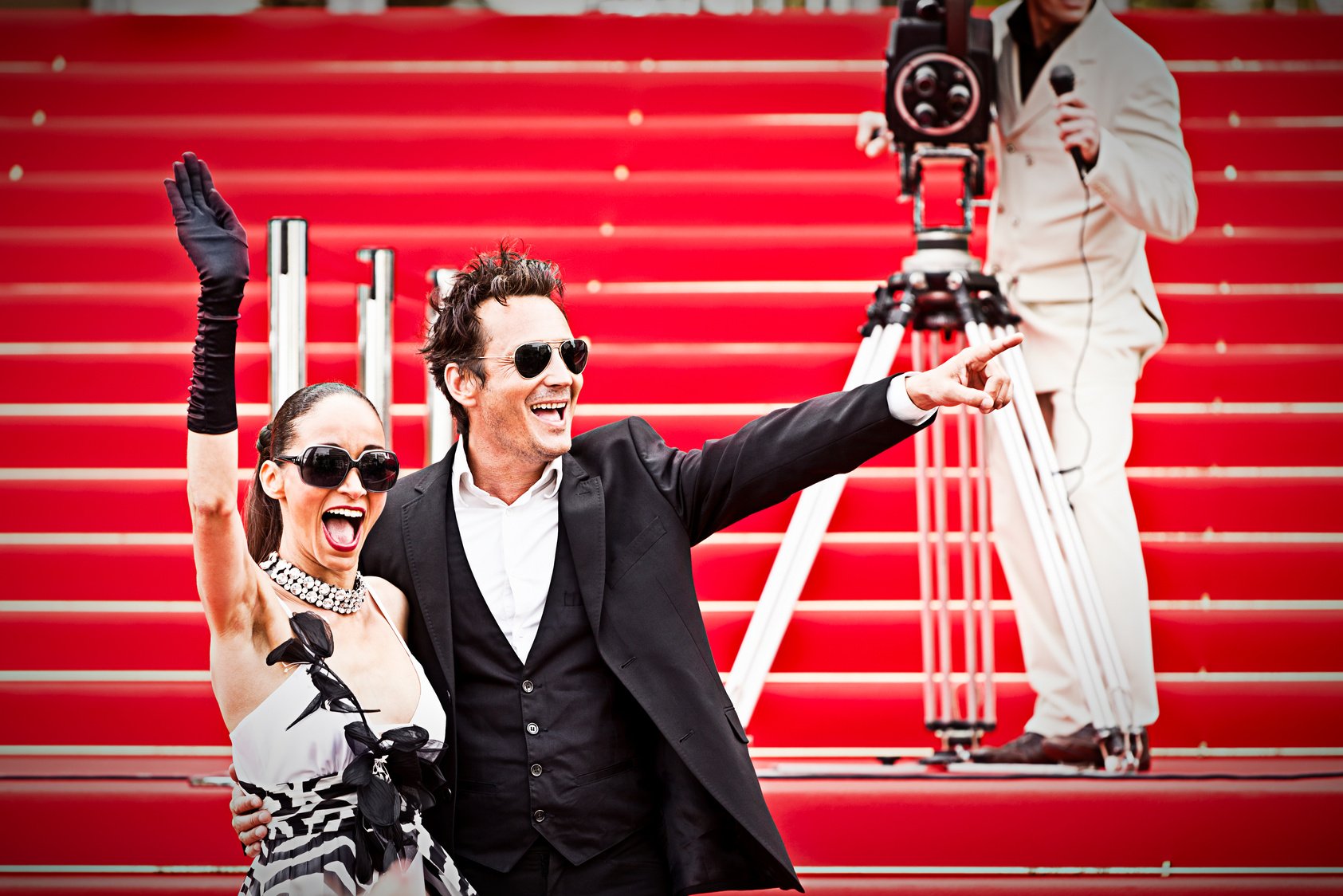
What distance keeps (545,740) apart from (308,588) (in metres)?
0.44

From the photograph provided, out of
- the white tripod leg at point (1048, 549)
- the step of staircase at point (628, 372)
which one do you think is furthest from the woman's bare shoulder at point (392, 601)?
the step of staircase at point (628, 372)

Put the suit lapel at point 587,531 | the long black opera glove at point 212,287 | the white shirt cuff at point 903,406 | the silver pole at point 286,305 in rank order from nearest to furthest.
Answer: the long black opera glove at point 212,287
the white shirt cuff at point 903,406
the suit lapel at point 587,531
the silver pole at point 286,305

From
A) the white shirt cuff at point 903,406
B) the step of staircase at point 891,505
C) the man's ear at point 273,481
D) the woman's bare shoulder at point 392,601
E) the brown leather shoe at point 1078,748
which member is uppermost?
the white shirt cuff at point 903,406

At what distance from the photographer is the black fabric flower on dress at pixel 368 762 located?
170cm

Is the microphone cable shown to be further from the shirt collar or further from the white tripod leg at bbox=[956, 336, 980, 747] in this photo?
the shirt collar

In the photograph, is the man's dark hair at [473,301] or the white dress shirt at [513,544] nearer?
the white dress shirt at [513,544]

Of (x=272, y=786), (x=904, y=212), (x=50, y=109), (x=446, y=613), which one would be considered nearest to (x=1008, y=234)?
(x=904, y=212)

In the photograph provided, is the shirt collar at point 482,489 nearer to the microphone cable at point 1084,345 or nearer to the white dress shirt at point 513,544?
the white dress shirt at point 513,544

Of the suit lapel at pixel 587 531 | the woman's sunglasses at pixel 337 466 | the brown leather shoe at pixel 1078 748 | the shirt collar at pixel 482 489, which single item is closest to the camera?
the woman's sunglasses at pixel 337 466

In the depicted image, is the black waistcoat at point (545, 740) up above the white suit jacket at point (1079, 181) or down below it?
below

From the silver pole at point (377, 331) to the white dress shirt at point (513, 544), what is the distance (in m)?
0.84

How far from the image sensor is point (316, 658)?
172cm

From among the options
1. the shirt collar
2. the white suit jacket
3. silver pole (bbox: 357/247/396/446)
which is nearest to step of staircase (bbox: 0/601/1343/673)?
the white suit jacket

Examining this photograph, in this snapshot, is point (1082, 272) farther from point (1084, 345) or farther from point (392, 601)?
point (392, 601)
